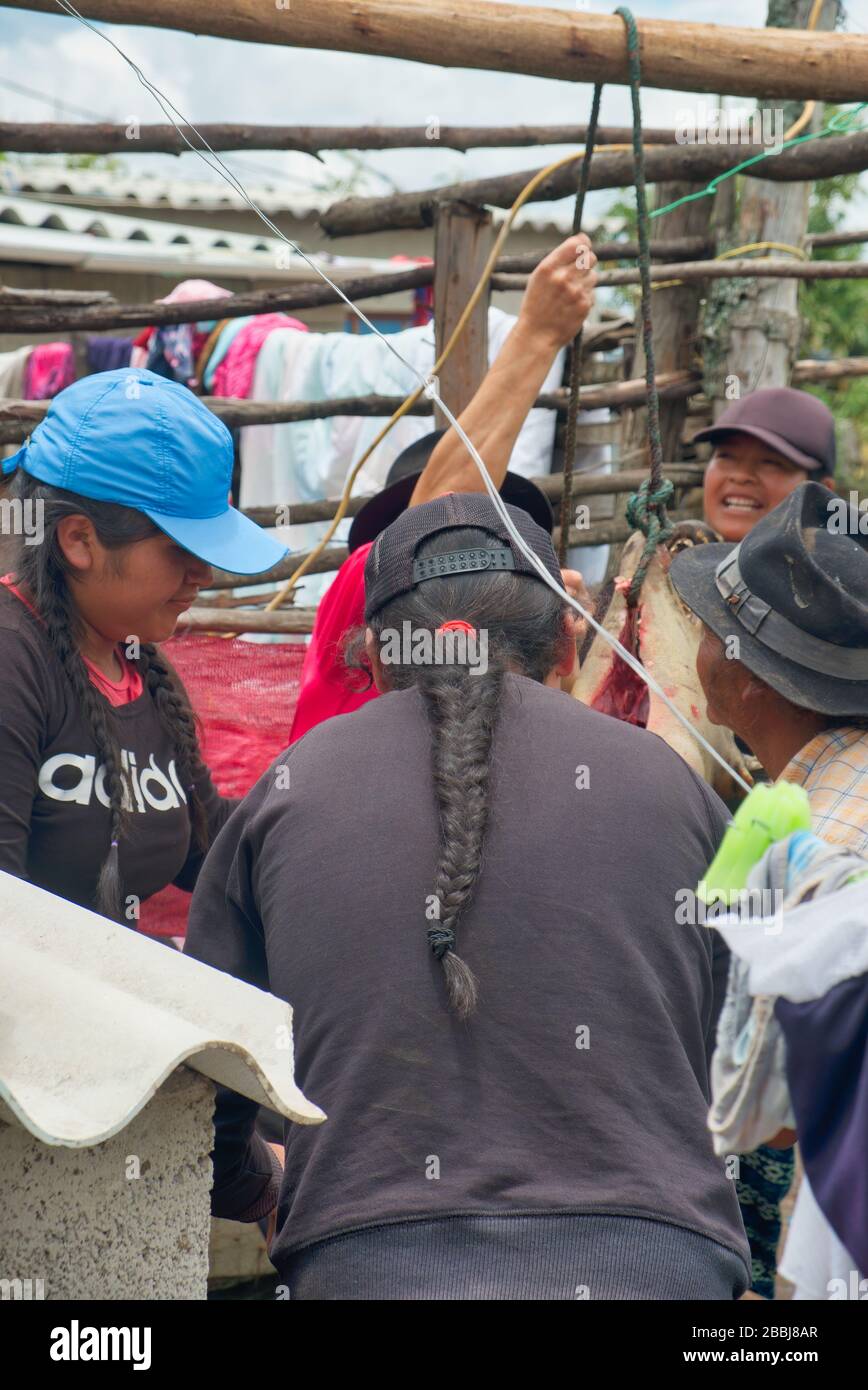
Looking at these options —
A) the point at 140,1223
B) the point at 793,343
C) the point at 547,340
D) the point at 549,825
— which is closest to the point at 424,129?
the point at 793,343

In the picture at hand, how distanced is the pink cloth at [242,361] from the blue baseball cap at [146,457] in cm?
373

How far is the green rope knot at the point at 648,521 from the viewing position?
297 centimetres

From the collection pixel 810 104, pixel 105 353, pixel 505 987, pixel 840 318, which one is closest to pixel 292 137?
pixel 810 104

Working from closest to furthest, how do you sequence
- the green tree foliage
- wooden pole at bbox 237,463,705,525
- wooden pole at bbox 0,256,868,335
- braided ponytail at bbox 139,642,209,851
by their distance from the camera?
braided ponytail at bbox 139,642,209,851 < wooden pole at bbox 0,256,868,335 < wooden pole at bbox 237,463,705,525 < the green tree foliage

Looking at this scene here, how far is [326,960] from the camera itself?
1746mm

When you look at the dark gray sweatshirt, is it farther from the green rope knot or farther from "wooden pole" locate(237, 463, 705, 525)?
"wooden pole" locate(237, 463, 705, 525)

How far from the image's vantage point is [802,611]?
2117mm

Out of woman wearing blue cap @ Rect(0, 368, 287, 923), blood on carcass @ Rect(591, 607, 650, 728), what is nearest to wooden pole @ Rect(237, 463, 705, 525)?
blood on carcass @ Rect(591, 607, 650, 728)

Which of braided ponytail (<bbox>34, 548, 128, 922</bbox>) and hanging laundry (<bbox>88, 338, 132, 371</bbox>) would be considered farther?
hanging laundry (<bbox>88, 338, 132, 371</bbox>)

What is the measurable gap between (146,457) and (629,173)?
233 centimetres

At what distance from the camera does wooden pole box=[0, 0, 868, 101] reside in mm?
2725

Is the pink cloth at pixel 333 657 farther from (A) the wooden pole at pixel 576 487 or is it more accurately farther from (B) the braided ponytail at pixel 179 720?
(A) the wooden pole at pixel 576 487

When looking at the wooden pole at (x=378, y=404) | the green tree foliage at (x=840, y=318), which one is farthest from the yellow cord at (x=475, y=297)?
the green tree foliage at (x=840, y=318)

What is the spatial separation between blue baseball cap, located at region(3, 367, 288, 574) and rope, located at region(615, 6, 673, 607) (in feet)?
2.95
